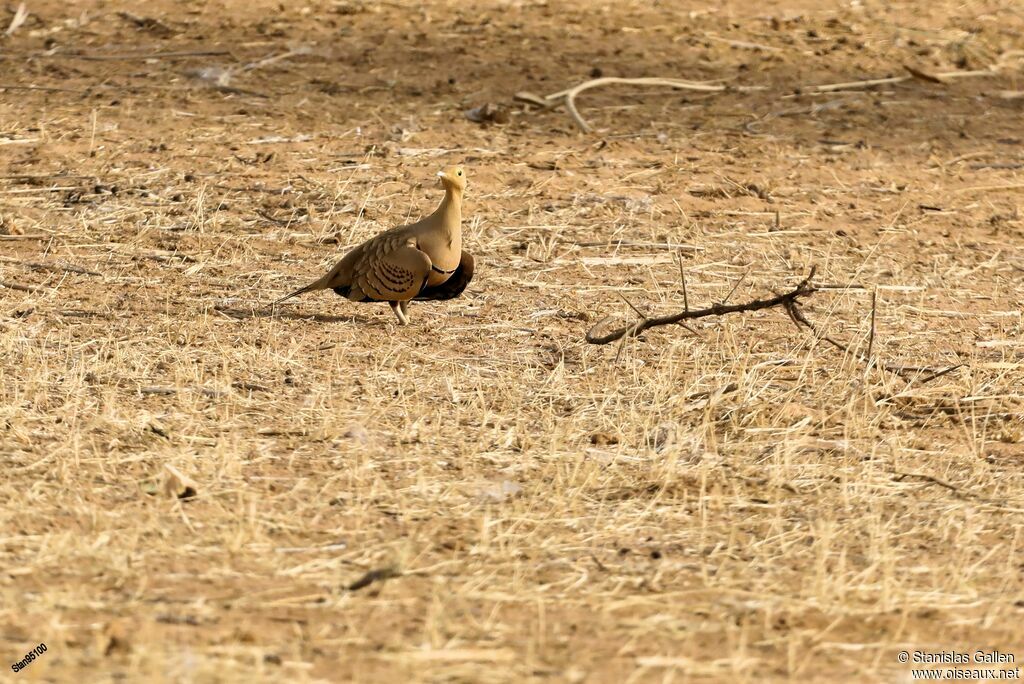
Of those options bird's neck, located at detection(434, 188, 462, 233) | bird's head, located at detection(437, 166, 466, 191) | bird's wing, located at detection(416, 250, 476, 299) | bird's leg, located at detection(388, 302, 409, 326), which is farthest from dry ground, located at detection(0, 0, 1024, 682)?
bird's head, located at detection(437, 166, 466, 191)

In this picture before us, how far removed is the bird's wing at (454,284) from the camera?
236 inches

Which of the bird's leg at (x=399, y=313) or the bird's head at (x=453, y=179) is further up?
the bird's head at (x=453, y=179)

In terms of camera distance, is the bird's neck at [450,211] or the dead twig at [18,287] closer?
the bird's neck at [450,211]

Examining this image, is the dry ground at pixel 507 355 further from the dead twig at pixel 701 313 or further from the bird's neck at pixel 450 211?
the bird's neck at pixel 450 211

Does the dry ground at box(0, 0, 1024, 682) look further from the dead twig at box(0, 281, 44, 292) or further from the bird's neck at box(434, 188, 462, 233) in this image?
the bird's neck at box(434, 188, 462, 233)

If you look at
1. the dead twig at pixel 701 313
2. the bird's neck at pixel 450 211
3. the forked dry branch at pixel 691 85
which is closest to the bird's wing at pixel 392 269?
the bird's neck at pixel 450 211

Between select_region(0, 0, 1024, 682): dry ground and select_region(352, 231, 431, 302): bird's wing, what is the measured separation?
0.80 feet

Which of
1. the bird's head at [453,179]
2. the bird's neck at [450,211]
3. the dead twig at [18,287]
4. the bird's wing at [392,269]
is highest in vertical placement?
the bird's head at [453,179]

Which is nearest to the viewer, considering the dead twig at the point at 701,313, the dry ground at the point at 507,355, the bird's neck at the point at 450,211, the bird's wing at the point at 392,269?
the dry ground at the point at 507,355

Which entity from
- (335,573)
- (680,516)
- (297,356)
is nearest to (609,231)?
(297,356)

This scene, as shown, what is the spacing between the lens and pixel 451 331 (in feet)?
20.1

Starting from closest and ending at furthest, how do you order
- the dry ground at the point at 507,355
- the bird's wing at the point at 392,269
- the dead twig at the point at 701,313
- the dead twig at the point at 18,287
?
the dry ground at the point at 507,355 → the dead twig at the point at 701,313 → the bird's wing at the point at 392,269 → the dead twig at the point at 18,287

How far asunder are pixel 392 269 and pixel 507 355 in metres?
0.60

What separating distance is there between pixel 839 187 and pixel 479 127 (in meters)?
2.35
